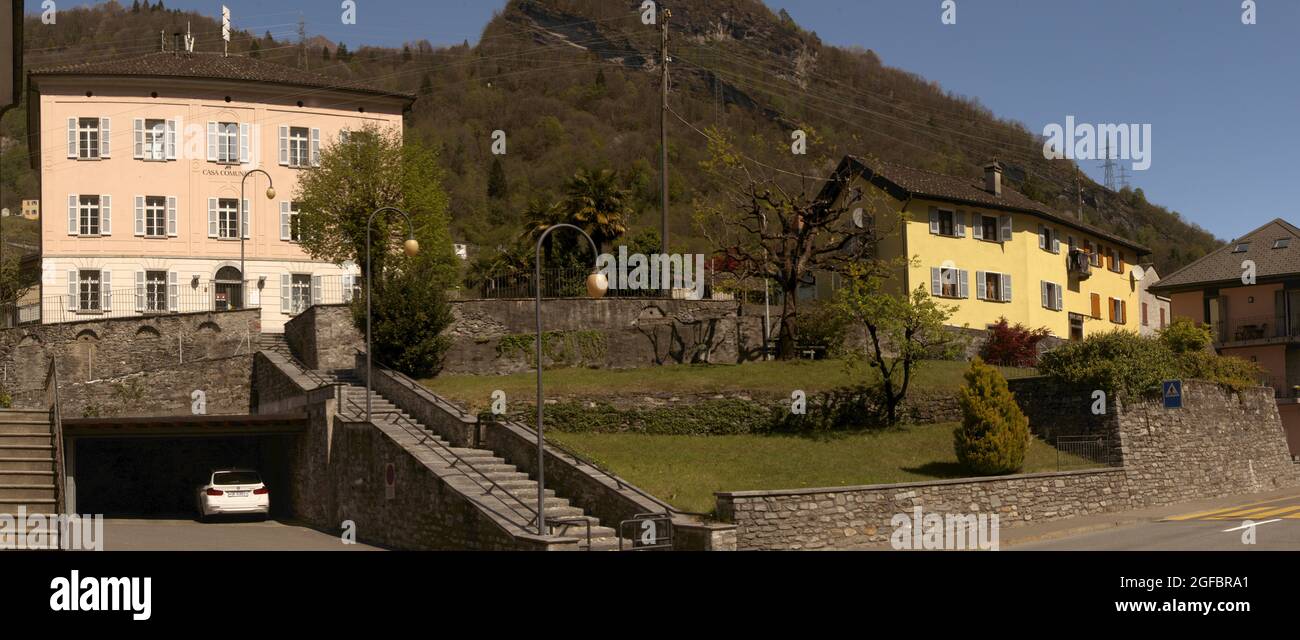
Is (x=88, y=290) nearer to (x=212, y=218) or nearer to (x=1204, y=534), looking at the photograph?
(x=212, y=218)

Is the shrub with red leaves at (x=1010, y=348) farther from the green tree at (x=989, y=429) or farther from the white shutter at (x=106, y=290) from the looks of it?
the white shutter at (x=106, y=290)

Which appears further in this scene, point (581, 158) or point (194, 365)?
point (581, 158)

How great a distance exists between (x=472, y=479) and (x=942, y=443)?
14.1m

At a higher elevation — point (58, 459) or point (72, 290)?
point (72, 290)

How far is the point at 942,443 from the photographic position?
33.4 metres

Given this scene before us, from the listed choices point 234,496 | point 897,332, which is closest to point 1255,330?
point 897,332

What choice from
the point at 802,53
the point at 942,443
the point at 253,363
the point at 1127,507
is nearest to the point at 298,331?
the point at 253,363

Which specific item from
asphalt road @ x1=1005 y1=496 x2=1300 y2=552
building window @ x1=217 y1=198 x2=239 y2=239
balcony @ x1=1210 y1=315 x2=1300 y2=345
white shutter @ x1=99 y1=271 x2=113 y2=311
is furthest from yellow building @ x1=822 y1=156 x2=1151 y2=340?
white shutter @ x1=99 y1=271 x2=113 y2=311

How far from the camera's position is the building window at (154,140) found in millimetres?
53812

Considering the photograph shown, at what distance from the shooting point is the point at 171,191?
53.8 metres

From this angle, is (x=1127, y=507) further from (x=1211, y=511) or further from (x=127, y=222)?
(x=127, y=222)

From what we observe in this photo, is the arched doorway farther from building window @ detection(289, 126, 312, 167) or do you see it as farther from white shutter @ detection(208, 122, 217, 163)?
building window @ detection(289, 126, 312, 167)

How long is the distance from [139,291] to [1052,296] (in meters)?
41.3

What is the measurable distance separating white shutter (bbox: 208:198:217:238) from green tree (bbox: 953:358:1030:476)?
3634 cm
